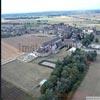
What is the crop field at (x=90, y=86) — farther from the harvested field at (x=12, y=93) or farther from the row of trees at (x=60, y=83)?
the harvested field at (x=12, y=93)

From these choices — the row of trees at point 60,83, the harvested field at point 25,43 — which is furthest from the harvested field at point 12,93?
the harvested field at point 25,43

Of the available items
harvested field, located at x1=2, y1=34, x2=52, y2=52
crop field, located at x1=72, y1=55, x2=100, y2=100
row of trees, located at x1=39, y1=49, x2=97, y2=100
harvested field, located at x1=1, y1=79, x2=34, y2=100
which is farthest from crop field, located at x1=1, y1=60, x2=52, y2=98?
harvested field, located at x1=2, y1=34, x2=52, y2=52

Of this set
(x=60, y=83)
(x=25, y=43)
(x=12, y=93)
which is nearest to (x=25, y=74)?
(x=12, y=93)

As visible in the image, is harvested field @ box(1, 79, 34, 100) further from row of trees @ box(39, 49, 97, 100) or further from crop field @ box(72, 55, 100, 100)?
crop field @ box(72, 55, 100, 100)

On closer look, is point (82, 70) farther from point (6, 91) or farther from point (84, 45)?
point (84, 45)

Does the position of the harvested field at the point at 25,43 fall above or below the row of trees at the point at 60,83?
below
